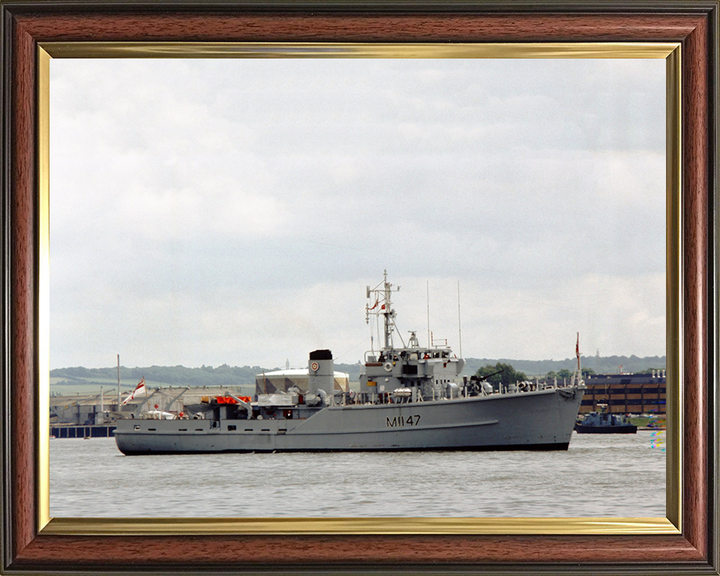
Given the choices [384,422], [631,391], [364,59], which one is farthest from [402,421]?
[364,59]

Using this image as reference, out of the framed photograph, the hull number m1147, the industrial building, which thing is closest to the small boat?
the industrial building

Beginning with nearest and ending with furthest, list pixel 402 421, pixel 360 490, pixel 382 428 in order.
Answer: pixel 360 490, pixel 402 421, pixel 382 428

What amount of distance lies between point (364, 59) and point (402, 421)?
734 inches

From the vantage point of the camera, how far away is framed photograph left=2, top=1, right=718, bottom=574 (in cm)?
338

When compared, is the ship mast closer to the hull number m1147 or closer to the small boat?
the small boat

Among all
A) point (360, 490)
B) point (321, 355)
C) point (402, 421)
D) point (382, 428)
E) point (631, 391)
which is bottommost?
point (382, 428)

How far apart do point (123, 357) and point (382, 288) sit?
194 centimetres

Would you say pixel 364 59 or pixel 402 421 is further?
pixel 402 421

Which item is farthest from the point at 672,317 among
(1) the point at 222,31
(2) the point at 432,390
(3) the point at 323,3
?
(2) the point at 432,390

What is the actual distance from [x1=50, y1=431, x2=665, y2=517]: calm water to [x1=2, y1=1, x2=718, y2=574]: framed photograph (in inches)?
3.8

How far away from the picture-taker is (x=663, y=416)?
360cm

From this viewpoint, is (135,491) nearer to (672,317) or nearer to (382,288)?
(382,288)

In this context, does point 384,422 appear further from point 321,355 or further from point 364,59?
point 364,59

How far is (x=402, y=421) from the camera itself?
71.2ft
